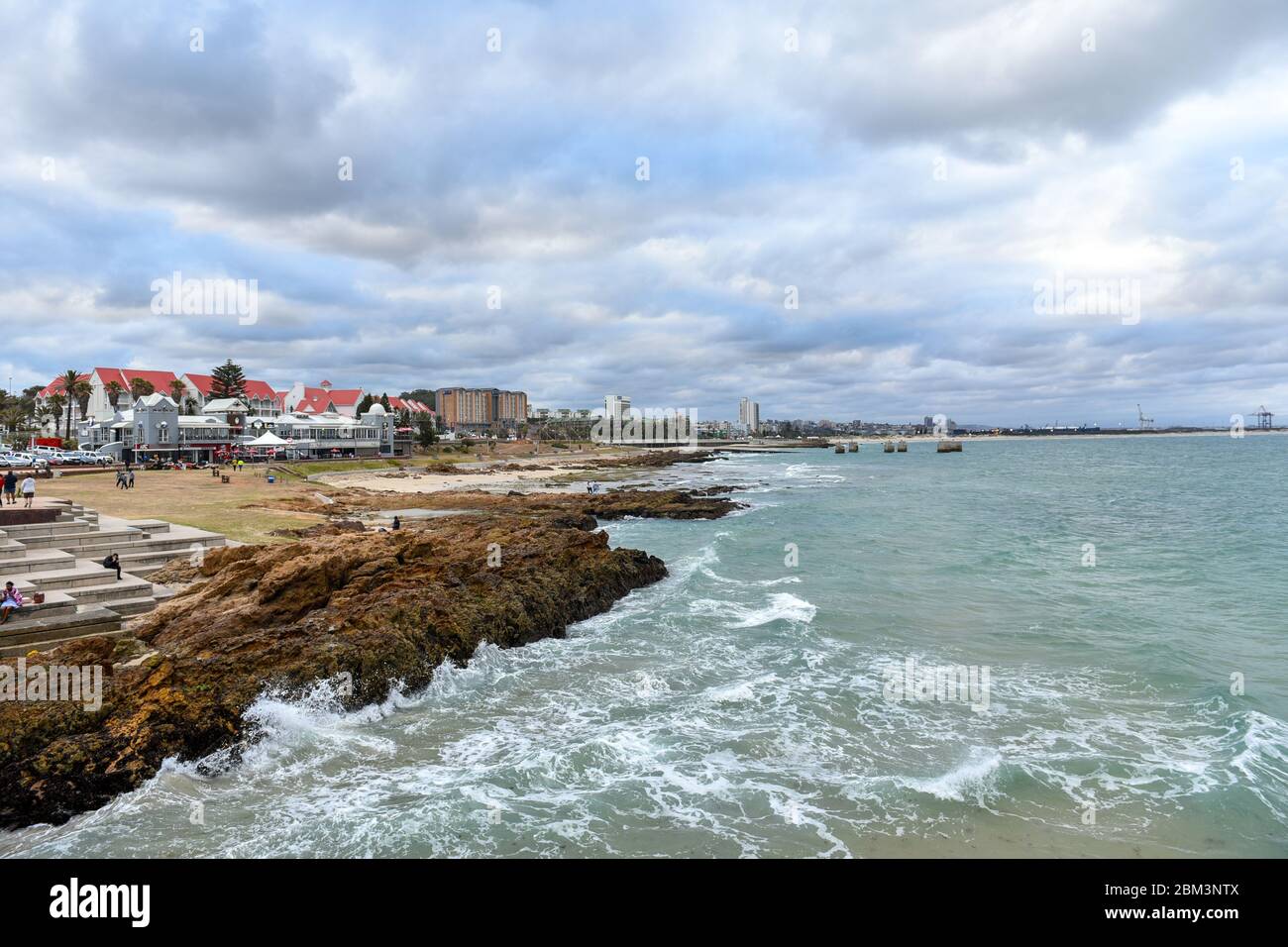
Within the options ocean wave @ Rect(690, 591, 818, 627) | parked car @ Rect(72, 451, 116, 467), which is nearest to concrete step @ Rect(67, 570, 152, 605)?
ocean wave @ Rect(690, 591, 818, 627)

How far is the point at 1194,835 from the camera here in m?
8.88

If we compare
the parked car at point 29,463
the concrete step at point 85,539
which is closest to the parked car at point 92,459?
the parked car at point 29,463

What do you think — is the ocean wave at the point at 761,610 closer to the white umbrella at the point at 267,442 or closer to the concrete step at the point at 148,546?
Result: the concrete step at the point at 148,546

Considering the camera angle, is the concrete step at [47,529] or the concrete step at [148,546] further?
the concrete step at [148,546]

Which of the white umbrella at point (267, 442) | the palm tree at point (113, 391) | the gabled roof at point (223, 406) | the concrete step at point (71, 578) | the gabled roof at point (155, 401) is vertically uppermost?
the palm tree at point (113, 391)

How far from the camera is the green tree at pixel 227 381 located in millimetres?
100819

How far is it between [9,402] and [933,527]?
498 feet

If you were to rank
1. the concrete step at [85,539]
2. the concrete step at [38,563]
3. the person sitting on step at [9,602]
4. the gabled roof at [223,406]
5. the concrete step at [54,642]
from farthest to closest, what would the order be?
the gabled roof at [223,406]
the concrete step at [85,539]
the concrete step at [38,563]
the person sitting on step at [9,602]
the concrete step at [54,642]

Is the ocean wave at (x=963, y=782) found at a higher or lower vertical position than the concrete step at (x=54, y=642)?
lower

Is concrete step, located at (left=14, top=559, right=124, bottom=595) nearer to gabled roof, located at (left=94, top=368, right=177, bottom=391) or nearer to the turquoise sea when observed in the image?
the turquoise sea

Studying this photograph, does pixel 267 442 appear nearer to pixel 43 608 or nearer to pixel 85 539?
pixel 85 539
